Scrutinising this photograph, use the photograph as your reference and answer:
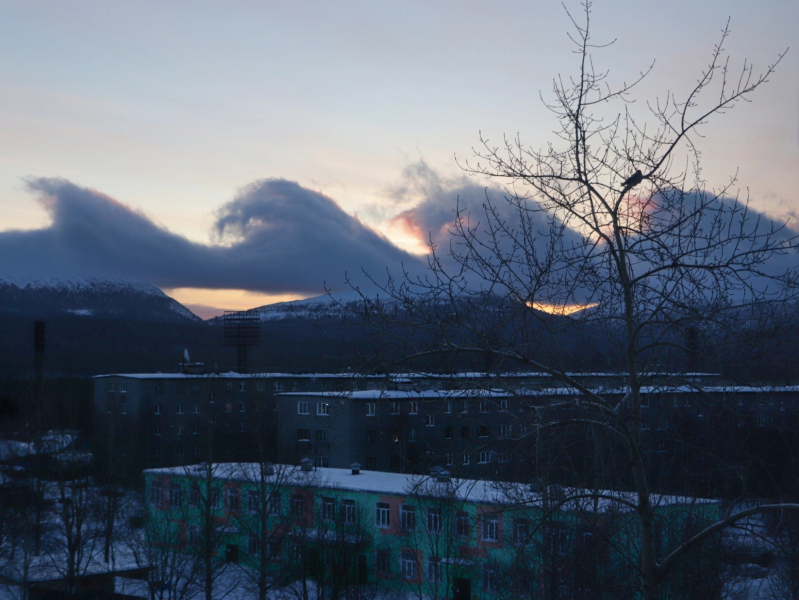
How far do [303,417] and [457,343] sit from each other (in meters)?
28.8

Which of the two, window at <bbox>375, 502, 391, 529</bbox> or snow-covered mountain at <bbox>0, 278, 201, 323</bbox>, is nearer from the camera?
window at <bbox>375, 502, 391, 529</bbox>

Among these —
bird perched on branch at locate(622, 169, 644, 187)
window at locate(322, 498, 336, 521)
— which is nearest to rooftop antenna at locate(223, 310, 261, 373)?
window at locate(322, 498, 336, 521)

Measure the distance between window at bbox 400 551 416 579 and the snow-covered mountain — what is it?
3771 inches

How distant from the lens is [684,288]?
16.6ft

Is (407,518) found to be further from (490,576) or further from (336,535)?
(490,576)

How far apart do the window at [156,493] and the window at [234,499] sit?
3.32m

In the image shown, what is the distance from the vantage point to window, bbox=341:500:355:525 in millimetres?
20672

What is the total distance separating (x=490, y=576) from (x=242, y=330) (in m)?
35.6

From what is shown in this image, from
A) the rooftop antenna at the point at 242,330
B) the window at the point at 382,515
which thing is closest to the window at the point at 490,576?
the window at the point at 382,515

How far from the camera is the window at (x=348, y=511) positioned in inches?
814

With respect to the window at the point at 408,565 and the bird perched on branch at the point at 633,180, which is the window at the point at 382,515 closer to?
the window at the point at 408,565

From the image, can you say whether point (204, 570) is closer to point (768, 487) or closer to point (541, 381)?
point (768, 487)

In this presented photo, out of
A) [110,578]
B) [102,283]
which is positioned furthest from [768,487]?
[102,283]

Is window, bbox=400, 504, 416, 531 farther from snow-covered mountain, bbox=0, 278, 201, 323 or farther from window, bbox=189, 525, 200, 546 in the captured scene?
snow-covered mountain, bbox=0, 278, 201, 323
